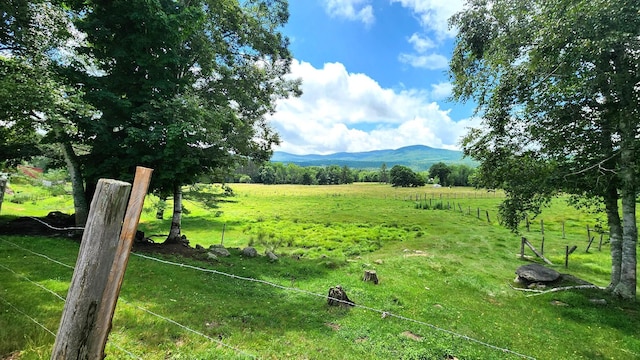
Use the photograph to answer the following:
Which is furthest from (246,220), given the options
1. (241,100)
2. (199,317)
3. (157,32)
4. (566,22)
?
(566,22)

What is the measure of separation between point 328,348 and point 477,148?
13094mm

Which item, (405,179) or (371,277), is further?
(405,179)

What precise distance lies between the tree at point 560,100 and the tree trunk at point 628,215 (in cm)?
3

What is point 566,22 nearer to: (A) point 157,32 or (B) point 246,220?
(A) point 157,32

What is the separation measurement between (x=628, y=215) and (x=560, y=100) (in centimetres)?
535

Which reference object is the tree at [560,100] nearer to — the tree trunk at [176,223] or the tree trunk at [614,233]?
the tree trunk at [614,233]

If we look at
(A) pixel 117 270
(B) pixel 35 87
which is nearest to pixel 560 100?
(A) pixel 117 270

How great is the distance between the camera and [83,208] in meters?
13.4

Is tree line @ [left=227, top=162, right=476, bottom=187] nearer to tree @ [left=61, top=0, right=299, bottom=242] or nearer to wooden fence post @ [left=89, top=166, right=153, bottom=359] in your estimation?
tree @ [left=61, top=0, right=299, bottom=242]

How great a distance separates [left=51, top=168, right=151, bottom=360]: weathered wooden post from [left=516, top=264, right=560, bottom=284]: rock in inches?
670

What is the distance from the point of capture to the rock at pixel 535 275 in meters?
14.0

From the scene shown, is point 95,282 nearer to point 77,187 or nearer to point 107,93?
point 107,93

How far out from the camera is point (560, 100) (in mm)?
11953

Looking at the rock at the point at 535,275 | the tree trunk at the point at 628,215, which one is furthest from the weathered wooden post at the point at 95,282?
the rock at the point at 535,275
